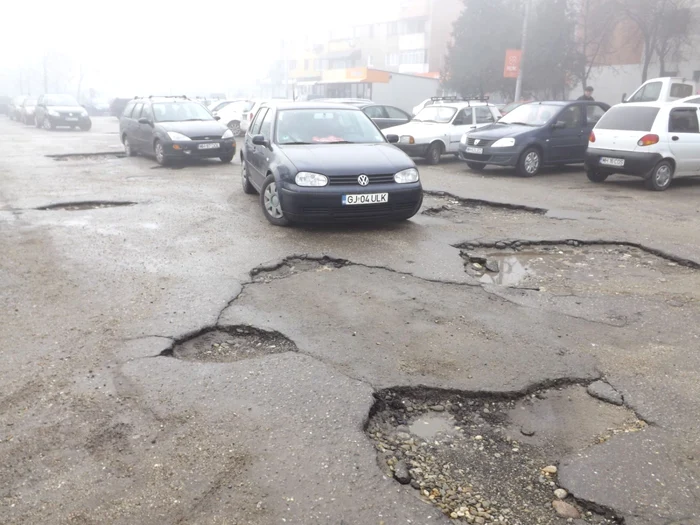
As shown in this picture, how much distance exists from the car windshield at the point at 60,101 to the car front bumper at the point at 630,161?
26281 millimetres

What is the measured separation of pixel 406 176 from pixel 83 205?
5.20 m

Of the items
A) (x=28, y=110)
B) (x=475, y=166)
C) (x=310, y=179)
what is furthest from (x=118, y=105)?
(x=310, y=179)

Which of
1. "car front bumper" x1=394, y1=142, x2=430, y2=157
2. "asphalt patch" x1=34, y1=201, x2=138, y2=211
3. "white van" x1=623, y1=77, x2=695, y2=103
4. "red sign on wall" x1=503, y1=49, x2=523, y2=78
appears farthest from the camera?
"red sign on wall" x1=503, y1=49, x2=523, y2=78

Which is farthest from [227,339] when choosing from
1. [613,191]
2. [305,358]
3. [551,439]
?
[613,191]

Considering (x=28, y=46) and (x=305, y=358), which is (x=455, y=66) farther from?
(x=28, y=46)

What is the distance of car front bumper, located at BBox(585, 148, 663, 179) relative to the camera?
38.1 feet

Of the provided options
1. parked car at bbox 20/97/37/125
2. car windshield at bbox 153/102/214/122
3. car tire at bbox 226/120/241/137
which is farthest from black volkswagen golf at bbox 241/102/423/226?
parked car at bbox 20/97/37/125

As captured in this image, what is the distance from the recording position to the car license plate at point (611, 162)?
470 inches

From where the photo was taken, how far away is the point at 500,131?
45.8 ft

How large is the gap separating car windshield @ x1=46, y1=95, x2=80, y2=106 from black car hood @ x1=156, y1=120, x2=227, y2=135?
18390mm

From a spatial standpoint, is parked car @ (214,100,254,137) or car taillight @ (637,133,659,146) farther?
parked car @ (214,100,254,137)

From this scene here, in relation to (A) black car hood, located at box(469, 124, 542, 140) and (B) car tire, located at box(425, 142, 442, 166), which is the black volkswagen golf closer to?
(A) black car hood, located at box(469, 124, 542, 140)

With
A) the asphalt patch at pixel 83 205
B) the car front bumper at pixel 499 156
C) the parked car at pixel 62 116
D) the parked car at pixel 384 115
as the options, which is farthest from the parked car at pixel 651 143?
the parked car at pixel 62 116

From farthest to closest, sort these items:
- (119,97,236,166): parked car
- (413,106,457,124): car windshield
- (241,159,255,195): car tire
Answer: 1. (413,106,457,124): car windshield
2. (119,97,236,166): parked car
3. (241,159,255,195): car tire
